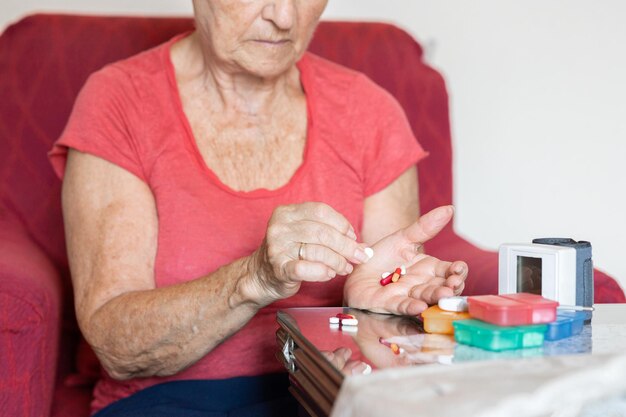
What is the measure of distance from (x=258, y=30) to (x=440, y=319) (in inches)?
24.2

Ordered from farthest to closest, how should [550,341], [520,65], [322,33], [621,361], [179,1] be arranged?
1. [520,65]
2. [179,1]
3. [322,33]
4. [550,341]
5. [621,361]

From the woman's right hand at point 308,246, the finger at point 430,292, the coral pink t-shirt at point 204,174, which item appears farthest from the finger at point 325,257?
the coral pink t-shirt at point 204,174

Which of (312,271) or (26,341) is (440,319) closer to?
(312,271)

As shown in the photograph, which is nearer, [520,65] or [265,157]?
[265,157]

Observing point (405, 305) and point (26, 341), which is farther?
point (26, 341)

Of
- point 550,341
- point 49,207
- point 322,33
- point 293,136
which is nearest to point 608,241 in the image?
point 322,33

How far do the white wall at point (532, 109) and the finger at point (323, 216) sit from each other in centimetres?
141

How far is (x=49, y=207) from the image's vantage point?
1657 millimetres

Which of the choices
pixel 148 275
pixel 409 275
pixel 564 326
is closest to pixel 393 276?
pixel 409 275

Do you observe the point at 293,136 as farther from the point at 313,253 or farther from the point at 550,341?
the point at 550,341

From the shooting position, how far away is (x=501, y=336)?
84 cm

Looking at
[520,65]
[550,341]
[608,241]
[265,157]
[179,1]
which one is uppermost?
[179,1]

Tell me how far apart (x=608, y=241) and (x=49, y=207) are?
5.03 ft

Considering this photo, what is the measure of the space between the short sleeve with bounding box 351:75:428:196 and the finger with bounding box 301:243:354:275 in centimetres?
52
